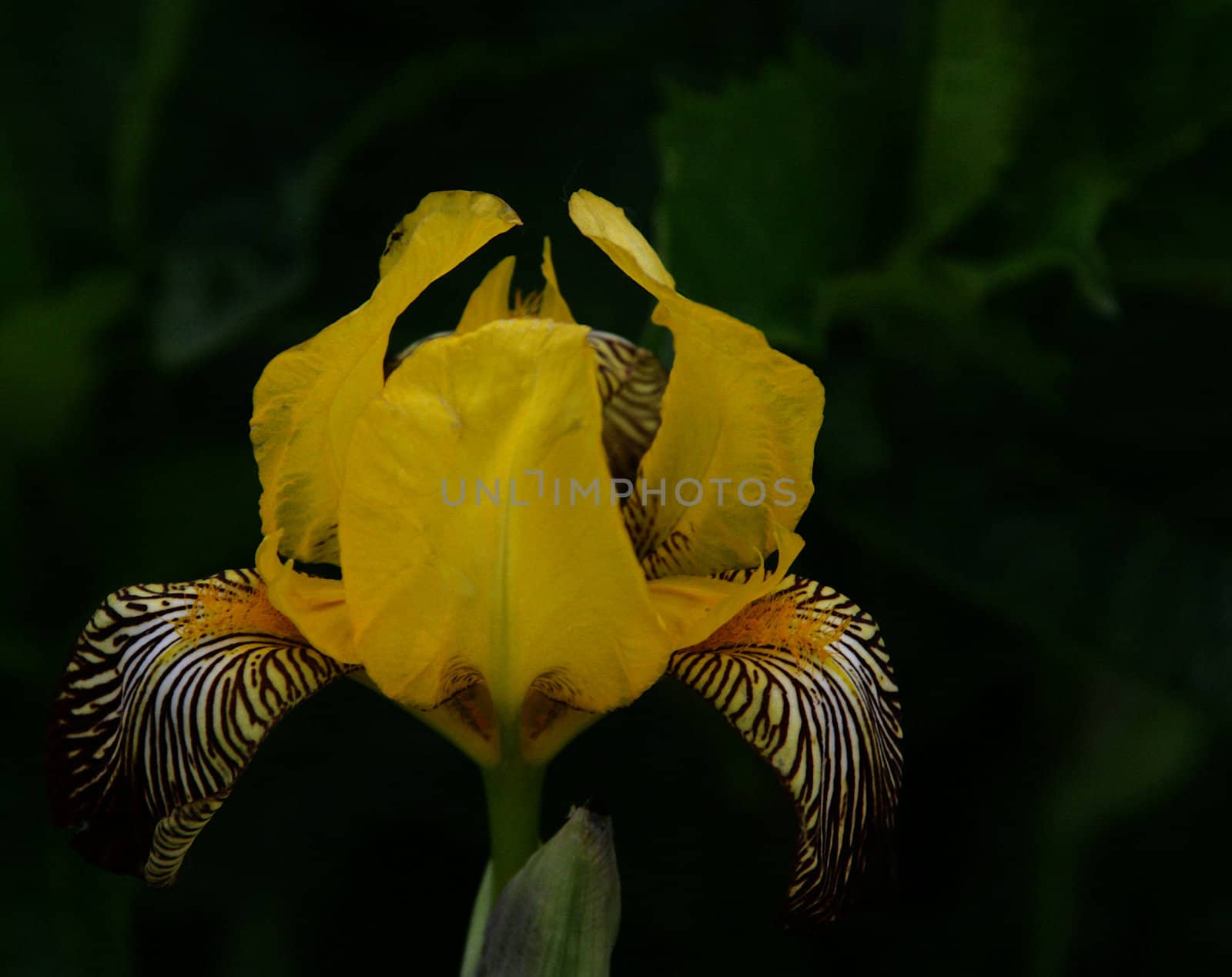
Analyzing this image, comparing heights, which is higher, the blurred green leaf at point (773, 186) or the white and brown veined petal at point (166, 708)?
the blurred green leaf at point (773, 186)

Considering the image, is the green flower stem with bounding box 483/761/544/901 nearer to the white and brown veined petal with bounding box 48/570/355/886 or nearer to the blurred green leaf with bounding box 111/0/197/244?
the white and brown veined petal with bounding box 48/570/355/886

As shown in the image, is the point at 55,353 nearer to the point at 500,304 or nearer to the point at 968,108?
the point at 500,304

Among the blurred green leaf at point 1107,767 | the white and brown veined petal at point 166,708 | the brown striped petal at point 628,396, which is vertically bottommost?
the blurred green leaf at point 1107,767

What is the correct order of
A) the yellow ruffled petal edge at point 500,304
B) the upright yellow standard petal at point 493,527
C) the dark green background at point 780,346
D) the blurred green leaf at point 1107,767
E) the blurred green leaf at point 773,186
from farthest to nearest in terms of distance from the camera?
the blurred green leaf at point 1107,767
the dark green background at point 780,346
the blurred green leaf at point 773,186
the yellow ruffled petal edge at point 500,304
the upright yellow standard petal at point 493,527

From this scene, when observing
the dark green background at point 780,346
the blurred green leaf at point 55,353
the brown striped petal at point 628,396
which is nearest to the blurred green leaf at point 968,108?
the dark green background at point 780,346

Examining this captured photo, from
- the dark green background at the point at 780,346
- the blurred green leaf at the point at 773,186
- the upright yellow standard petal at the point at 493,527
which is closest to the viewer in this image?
the upright yellow standard petal at the point at 493,527

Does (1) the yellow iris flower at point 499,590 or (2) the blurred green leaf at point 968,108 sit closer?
(1) the yellow iris flower at point 499,590

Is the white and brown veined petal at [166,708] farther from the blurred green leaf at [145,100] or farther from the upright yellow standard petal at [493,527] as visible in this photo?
the blurred green leaf at [145,100]
